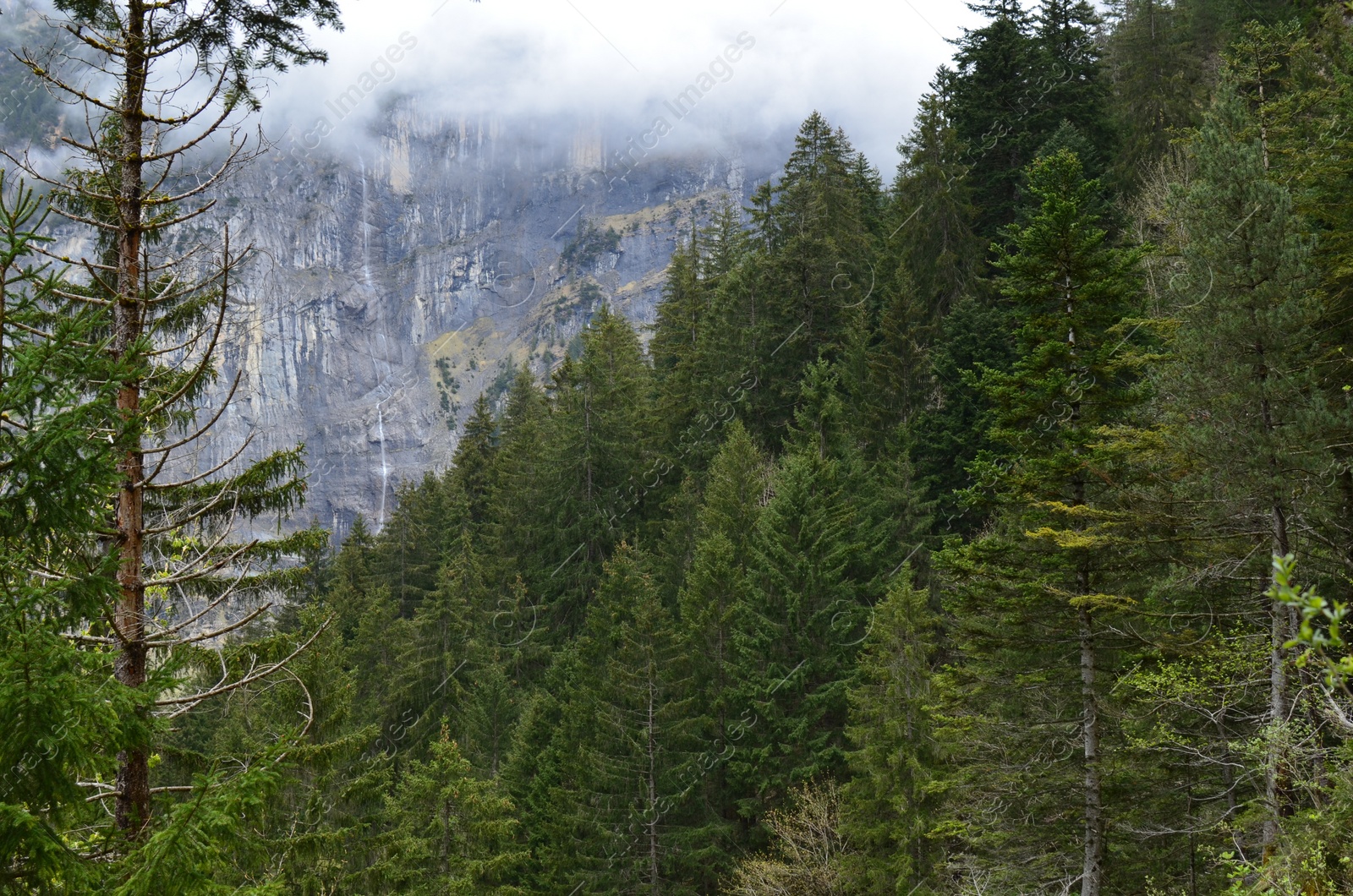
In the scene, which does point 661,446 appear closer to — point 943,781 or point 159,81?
point 943,781

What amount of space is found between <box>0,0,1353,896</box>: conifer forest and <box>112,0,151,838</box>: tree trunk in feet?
0.12

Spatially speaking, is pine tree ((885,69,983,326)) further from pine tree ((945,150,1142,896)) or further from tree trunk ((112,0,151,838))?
tree trunk ((112,0,151,838))

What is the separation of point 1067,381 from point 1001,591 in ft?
10.4

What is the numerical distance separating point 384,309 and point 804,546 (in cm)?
17662

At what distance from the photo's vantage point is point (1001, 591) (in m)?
12.4

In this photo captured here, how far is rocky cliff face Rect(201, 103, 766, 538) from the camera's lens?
16125 cm

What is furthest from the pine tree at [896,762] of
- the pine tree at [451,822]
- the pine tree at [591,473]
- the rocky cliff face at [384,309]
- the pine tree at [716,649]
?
the rocky cliff face at [384,309]

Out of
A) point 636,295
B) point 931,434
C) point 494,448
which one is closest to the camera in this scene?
point 931,434

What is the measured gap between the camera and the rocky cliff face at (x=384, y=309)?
16125 centimetres

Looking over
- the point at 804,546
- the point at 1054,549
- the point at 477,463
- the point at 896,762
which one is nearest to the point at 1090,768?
the point at 1054,549

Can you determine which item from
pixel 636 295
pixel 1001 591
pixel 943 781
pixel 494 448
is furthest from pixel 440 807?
pixel 636 295

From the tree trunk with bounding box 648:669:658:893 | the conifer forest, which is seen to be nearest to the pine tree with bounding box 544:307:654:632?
the conifer forest

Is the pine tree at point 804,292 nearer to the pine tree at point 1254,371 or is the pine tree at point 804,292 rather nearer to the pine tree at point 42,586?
the pine tree at point 1254,371

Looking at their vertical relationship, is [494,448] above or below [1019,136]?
below
